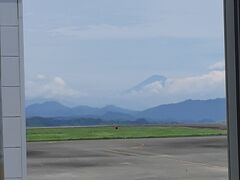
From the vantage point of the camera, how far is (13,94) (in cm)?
201

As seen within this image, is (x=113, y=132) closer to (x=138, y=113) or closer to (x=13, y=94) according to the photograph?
(x=138, y=113)

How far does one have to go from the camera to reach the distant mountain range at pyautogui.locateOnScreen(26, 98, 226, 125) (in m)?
11.3

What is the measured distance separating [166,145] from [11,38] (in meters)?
9.87

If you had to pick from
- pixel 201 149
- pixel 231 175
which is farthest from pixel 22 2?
pixel 201 149

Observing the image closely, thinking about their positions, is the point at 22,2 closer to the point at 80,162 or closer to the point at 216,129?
the point at 80,162

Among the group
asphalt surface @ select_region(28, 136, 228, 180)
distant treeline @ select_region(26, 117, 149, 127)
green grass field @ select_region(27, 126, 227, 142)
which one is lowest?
asphalt surface @ select_region(28, 136, 228, 180)

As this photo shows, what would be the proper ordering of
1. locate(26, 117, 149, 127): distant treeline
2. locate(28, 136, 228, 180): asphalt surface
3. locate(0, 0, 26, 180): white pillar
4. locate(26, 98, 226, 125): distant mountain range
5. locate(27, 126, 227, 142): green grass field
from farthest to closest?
locate(27, 126, 227, 142): green grass field
locate(26, 117, 149, 127): distant treeline
locate(26, 98, 226, 125): distant mountain range
locate(28, 136, 228, 180): asphalt surface
locate(0, 0, 26, 180): white pillar

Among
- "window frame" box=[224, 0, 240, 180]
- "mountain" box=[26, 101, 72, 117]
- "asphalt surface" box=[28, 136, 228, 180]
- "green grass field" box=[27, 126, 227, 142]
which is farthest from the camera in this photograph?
"green grass field" box=[27, 126, 227, 142]

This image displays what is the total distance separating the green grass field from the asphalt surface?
138 centimetres

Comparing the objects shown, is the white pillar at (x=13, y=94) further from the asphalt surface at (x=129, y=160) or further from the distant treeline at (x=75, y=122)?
the distant treeline at (x=75, y=122)

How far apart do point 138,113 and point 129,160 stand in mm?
4200

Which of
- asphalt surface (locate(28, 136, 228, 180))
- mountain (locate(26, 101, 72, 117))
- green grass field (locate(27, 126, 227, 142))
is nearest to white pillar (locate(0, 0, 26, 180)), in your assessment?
asphalt surface (locate(28, 136, 228, 180))

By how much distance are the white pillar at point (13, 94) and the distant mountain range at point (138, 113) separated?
7.92m

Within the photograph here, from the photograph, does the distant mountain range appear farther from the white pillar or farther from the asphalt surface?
the white pillar
